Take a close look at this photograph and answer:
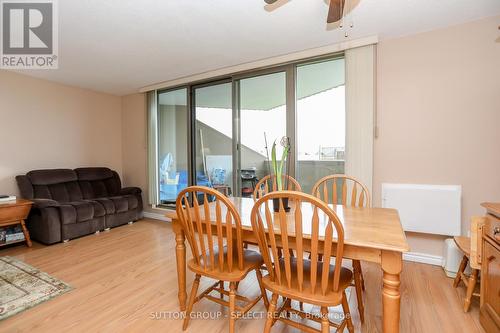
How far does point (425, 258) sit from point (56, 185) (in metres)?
4.97

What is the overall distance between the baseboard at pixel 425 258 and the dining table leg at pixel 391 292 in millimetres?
1778

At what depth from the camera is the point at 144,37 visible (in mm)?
2582

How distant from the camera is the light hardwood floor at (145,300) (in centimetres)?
164

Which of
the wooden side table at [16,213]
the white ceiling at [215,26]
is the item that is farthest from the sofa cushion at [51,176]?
the white ceiling at [215,26]

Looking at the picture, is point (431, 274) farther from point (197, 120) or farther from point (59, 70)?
point (59, 70)

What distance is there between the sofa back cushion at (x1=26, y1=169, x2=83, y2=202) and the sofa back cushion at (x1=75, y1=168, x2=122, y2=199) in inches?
3.9

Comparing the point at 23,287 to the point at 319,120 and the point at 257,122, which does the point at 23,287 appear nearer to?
the point at 257,122

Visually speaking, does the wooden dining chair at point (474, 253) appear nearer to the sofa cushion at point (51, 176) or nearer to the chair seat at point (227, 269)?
the chair seat at point (227, 269)

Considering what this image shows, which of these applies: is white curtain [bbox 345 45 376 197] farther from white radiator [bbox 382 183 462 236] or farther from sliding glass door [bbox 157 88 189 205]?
sliding glass door [bbox 157 88 189 205]

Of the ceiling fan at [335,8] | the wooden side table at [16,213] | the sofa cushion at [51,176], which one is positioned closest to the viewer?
the ceiling fan at [335,8]

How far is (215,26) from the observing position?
7.82 feet

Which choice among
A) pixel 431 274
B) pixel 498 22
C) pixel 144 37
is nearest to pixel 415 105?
pixel 498 22

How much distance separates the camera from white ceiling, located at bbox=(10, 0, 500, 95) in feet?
6.76

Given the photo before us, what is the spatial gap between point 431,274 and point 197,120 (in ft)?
12.2
